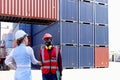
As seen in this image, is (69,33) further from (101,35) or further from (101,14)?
(101,14)

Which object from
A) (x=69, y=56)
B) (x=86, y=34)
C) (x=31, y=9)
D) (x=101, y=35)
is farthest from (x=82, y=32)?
(x=31, y=9)

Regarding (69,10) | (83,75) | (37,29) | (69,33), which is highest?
(69,10)

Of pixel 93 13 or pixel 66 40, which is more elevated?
pixel 93 13

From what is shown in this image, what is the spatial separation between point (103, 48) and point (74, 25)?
365cm

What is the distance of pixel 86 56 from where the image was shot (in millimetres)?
21984

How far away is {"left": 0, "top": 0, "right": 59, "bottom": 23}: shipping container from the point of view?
18.4m

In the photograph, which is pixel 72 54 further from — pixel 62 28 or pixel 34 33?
pixel 34 33

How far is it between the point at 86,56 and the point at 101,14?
3774 mm

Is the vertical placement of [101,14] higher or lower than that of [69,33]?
higher

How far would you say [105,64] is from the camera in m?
23.5

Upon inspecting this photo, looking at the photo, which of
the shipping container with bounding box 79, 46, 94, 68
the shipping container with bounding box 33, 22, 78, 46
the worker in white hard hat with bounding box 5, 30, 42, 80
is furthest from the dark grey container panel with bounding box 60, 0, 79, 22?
the worker in white hard hat with bounding box 5, 30, 42, 80

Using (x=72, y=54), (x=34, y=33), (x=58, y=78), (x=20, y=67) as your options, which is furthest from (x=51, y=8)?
(x=20, y=67)

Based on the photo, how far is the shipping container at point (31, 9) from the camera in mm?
18359

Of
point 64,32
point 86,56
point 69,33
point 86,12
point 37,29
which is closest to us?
point 64,32
